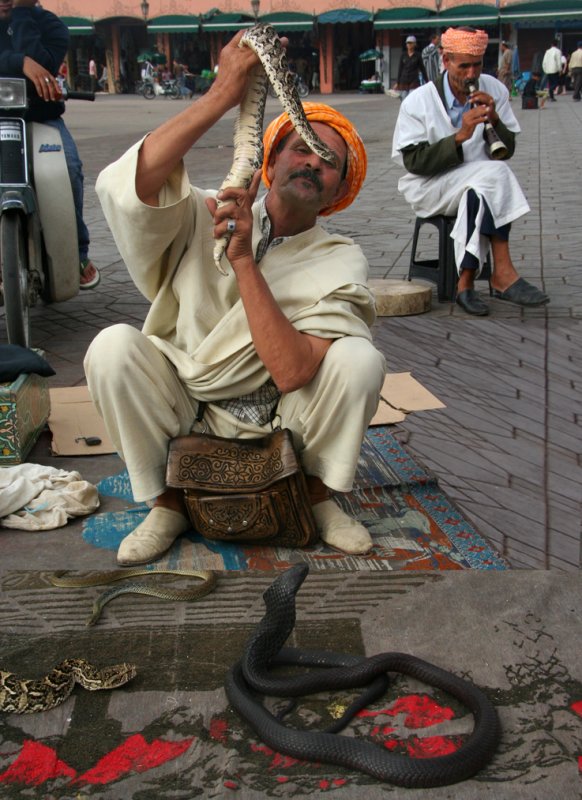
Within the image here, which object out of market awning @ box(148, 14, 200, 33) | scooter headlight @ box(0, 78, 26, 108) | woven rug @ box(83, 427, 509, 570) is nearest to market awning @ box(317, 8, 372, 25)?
market awning @ box(148, 14, 200, 33)

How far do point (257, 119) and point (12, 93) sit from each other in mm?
2404

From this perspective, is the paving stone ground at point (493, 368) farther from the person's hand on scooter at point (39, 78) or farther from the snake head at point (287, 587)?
the person's hand on scooter at point (39, 78)

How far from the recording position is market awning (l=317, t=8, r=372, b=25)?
129ft

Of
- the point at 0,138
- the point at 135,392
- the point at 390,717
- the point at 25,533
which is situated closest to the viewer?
the point at 390,717

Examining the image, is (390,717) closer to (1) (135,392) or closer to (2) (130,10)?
(1) (135,392)

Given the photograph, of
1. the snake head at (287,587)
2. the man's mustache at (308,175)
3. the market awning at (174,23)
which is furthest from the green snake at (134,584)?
the market awning at (174,23)

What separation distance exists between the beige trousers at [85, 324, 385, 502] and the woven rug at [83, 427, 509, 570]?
0.72 ft

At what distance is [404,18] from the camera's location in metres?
38.9

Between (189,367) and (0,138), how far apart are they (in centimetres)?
225

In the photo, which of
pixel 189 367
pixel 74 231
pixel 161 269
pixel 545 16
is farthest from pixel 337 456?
pixel 545 16

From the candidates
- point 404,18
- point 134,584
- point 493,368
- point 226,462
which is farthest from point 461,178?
point 404,18

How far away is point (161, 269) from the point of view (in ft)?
9.49

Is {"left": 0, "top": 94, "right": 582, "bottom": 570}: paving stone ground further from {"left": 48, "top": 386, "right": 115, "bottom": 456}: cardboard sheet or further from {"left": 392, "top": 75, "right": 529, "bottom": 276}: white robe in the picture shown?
{"left": 392, "top": 75, "right": 529, "bottom": 276}: white robe

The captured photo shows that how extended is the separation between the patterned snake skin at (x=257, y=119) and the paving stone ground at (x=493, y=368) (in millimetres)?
1267
